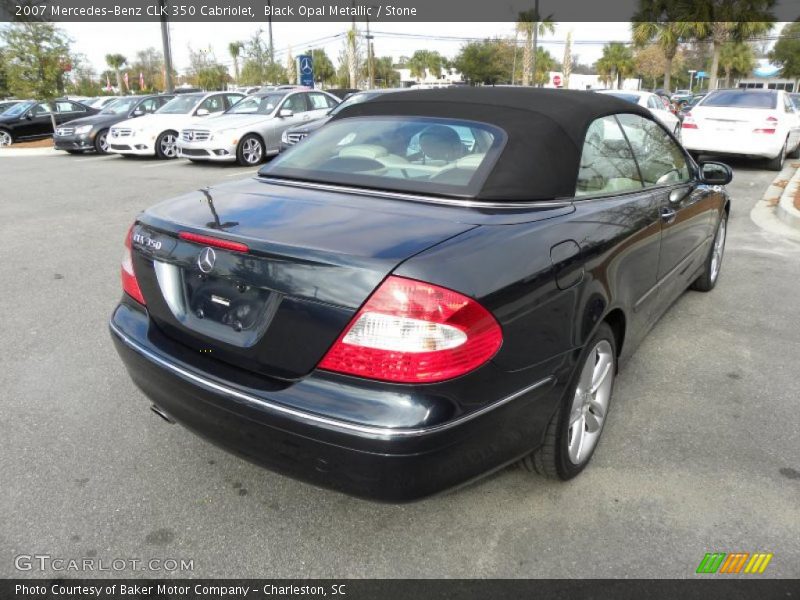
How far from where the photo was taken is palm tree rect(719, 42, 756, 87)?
7042 centimetres

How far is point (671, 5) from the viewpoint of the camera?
34.1 m

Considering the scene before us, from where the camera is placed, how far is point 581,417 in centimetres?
266

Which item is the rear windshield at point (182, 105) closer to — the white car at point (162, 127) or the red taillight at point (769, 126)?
the white car at point (162, 127)

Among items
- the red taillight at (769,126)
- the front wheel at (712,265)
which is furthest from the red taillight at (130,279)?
the red taillight at (769,126)

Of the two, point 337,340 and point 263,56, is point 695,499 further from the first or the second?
point 263,56

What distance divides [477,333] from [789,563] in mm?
1448

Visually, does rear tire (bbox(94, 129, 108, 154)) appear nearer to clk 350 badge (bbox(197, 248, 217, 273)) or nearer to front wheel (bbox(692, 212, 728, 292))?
front wheel (bbox(692, 212, 728, 292))

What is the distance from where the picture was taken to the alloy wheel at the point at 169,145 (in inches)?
588

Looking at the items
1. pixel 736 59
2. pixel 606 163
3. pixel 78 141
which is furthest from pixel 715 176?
pixel 736 59

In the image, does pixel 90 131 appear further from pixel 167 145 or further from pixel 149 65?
pixel 149 65

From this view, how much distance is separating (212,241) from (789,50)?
94.3 metres

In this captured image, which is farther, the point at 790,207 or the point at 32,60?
the point at 32,60

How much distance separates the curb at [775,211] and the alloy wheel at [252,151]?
378 inches
